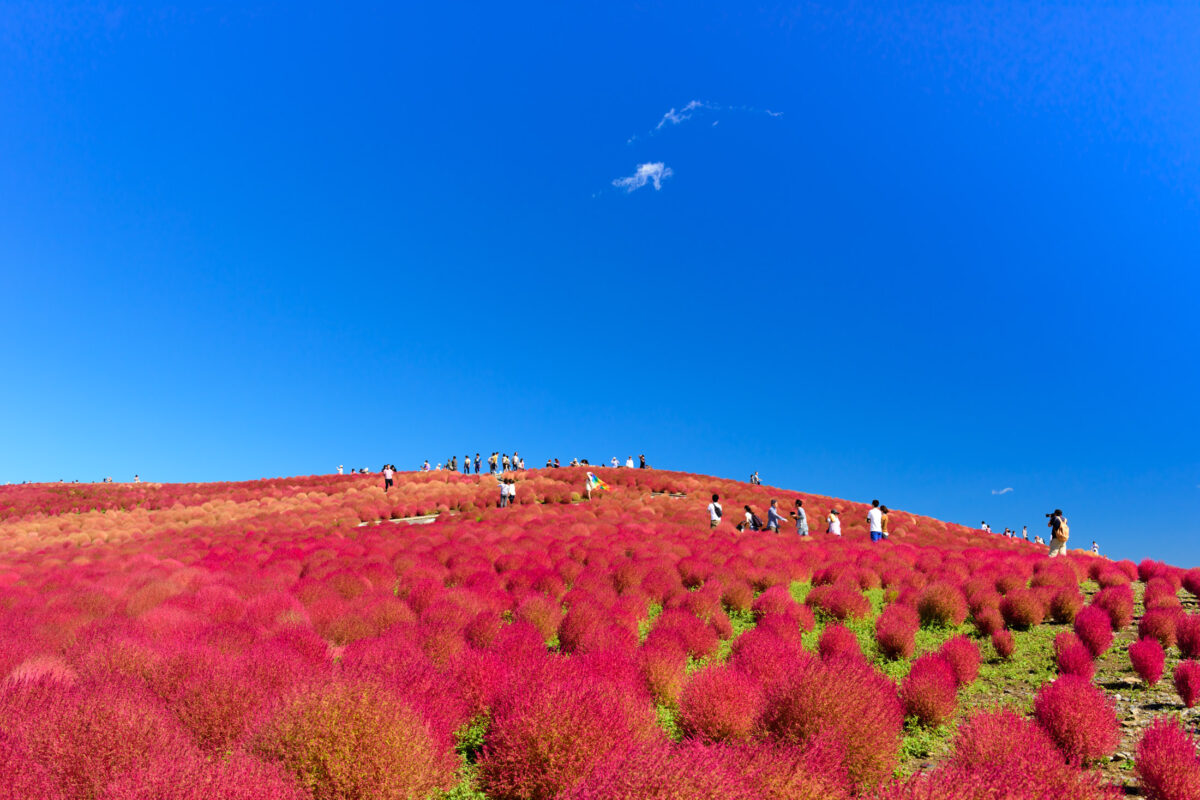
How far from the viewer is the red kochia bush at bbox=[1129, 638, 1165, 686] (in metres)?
6.73

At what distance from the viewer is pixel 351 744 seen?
11.8ft

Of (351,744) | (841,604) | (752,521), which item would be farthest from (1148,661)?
(752,521)

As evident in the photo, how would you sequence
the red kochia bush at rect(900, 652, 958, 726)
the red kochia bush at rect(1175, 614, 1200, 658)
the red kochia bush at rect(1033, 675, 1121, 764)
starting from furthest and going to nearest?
the red kochia bush at rect(1175, 614, 1200, 658)
the red kochia bush at rect(900, 652, 958, 726)
the red kochia bush at rect(1033, 675, 1121, 764)

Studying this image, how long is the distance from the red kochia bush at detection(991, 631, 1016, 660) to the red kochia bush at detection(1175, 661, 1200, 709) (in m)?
1.77

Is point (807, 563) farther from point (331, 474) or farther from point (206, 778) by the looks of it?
point (331, 474)

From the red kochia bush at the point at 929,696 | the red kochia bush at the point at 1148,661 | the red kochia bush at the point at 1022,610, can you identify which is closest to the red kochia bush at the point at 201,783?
the red kochia bush at the point at 929,696

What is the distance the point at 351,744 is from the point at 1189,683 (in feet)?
26.4

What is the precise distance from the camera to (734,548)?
1391cm

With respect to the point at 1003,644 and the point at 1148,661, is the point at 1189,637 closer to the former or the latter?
the point at 1148,661

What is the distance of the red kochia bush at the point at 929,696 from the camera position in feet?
19.0

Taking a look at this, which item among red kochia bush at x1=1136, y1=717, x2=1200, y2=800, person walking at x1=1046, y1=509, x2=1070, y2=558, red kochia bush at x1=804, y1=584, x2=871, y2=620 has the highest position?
person walking at x1=1046, y1=509, x2=1070, y2=558

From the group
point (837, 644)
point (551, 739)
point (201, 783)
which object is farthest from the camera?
point (837, 644)

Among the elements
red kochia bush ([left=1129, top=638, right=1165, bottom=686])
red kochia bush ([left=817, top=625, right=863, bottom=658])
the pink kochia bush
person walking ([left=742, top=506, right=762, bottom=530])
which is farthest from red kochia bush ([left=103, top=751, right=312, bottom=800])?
person walking ([left=742, top=506, right=762, bottom=530])

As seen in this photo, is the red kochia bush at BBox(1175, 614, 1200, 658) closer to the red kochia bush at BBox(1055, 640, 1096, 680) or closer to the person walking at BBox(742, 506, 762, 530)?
the red kochia bush at BBox(1055, 640, 1096, 680)
